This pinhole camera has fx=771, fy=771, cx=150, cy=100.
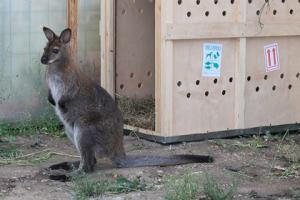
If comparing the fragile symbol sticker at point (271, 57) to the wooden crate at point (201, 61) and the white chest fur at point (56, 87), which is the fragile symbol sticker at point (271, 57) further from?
the white chest fur at point (56, 87)

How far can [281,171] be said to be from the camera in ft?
24.1

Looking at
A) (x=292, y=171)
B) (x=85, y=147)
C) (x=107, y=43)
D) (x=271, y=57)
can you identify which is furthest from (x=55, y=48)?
(x=271, y=57)

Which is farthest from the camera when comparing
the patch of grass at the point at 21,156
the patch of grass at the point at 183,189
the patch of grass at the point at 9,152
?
the patch of grass at the point at 9,152

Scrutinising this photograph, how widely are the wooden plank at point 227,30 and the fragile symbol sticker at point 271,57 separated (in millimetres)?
161

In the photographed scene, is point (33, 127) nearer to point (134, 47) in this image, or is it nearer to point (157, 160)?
point (134, 47)

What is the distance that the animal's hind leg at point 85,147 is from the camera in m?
6.91

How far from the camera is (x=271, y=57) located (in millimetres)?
8734

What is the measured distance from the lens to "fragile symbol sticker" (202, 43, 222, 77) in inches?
325

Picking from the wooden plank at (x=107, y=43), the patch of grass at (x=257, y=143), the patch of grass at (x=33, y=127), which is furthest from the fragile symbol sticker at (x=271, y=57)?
the patch of grass at (x=33, y=127)

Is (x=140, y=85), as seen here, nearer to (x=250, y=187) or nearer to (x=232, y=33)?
(x=232, y=33)

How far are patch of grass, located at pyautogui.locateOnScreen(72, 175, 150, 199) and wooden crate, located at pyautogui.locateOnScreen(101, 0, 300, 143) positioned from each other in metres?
1.56

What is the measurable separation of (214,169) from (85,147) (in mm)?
1269

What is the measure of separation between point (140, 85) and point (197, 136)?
1212 millimetres

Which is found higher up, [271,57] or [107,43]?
[107,43]
